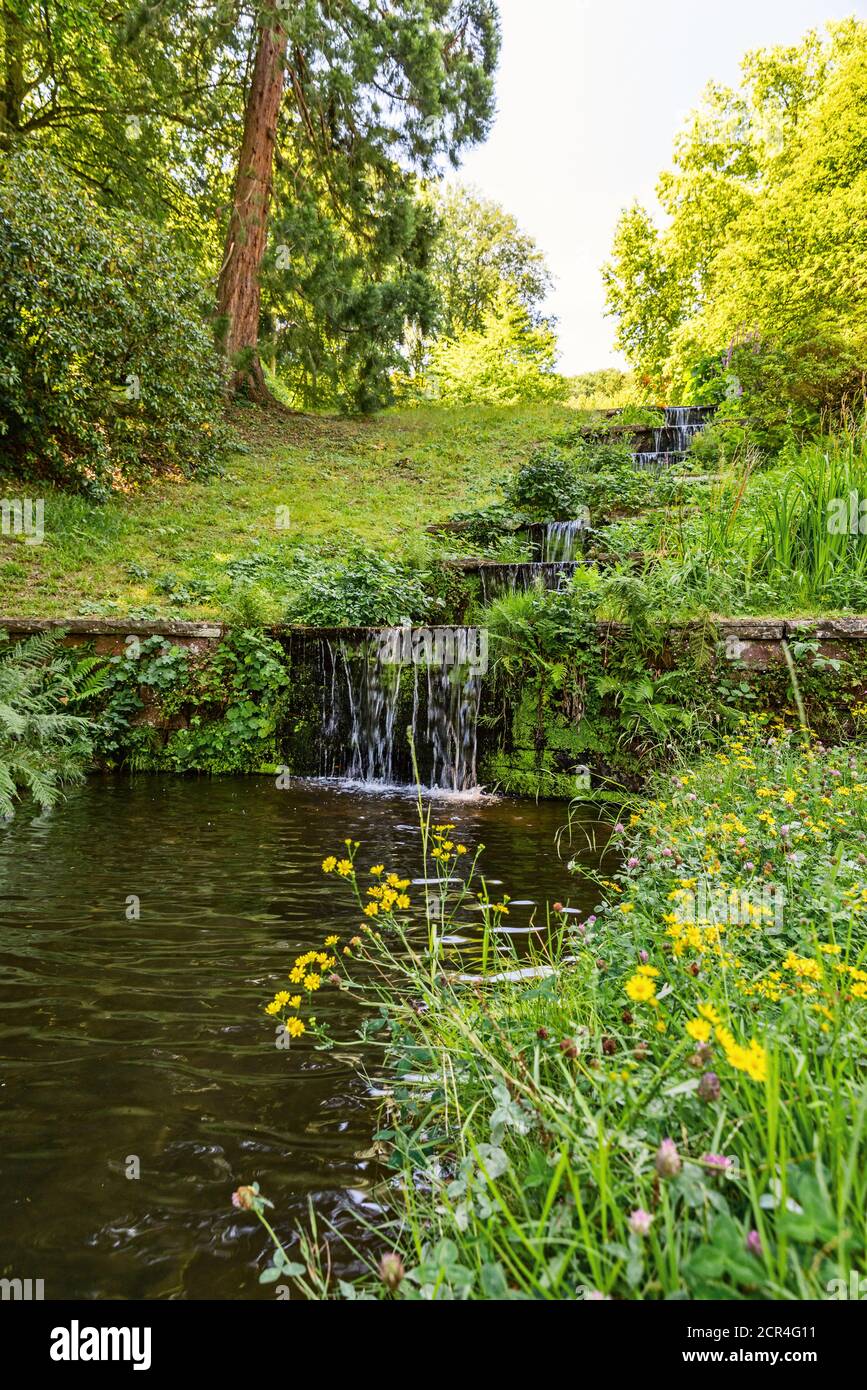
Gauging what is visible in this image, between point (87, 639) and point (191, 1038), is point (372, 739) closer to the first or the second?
point (87, 639)

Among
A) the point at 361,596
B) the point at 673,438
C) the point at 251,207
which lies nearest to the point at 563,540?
the point at 361,596

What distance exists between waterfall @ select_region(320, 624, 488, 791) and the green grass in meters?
1.71

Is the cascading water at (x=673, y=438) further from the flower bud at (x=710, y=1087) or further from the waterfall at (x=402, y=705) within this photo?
the flower bud at (x=710, y=1087)

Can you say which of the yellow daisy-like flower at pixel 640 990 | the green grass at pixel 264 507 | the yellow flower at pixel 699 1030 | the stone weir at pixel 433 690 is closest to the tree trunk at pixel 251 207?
the green grass at pixel 264 507

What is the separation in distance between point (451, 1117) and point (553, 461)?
8.66m

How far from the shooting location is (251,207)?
1273 centimetres

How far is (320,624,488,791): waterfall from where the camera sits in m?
5.77

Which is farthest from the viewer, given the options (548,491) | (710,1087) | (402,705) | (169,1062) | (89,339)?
(548,491)

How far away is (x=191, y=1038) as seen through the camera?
2.01m

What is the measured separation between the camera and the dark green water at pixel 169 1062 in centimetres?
134

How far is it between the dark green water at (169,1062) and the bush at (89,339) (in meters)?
6.50

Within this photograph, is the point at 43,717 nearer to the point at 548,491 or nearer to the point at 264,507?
the point at 264,507

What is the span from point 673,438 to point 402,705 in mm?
7549

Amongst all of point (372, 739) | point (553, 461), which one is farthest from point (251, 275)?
point (372, 739)
